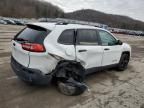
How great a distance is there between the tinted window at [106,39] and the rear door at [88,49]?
0.99 feet

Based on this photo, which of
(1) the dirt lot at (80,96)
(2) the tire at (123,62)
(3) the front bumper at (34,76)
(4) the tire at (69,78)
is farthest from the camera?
(2) the tire at (123,62)

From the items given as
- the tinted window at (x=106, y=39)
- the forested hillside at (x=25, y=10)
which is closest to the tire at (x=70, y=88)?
the tinted window at (x=106, y=39)

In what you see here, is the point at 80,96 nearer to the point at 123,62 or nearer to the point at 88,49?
the point at 88,49

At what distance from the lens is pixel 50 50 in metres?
4.91

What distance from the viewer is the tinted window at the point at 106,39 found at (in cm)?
665

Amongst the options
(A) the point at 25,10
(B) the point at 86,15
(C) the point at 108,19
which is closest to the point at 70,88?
(A) the point at 25,10

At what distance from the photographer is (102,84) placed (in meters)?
6.43

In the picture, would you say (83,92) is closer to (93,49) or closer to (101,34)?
(93,49)

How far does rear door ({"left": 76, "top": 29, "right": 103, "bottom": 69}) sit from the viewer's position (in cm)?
562

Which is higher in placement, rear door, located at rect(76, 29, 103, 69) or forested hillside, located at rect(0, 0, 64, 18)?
forested hillside, located at rect(0, 0, 64, 18)

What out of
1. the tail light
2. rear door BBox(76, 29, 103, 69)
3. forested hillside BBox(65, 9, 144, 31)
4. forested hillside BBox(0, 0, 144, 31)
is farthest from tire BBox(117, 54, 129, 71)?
forested hillside BBox(65, 9, 144, 31)

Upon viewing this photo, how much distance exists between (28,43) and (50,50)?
0.53 meters

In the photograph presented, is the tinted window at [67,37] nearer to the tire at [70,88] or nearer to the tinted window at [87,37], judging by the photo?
the tinted window at [87,37]

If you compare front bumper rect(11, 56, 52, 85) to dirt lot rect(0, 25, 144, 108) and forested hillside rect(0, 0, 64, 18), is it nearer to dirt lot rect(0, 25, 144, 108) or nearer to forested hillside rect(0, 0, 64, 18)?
dirt lot rect(0, 25, 144, 108)
